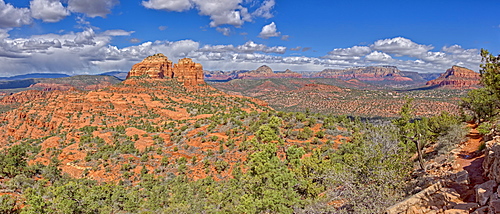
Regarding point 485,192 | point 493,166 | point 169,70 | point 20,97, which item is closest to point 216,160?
point 493,166

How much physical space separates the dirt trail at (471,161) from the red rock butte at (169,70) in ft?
340

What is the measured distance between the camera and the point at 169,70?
121938mm

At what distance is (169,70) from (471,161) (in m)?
120

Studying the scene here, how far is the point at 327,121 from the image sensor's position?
3844 centimetres

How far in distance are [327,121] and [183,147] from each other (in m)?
21.6

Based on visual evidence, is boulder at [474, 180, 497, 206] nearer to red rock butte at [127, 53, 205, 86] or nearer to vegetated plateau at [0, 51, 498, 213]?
vegetated plateau at [0, 51, 498, 213]

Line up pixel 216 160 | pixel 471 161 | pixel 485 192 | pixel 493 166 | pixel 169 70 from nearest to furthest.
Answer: pixel 485 192
pixel 493 166
pixel 471 161
pixel 216 160
pixel 169 70

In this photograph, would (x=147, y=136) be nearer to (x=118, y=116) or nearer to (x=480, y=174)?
(x=118, y=116)

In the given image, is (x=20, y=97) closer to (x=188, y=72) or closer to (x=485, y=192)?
(x=188, y=72)

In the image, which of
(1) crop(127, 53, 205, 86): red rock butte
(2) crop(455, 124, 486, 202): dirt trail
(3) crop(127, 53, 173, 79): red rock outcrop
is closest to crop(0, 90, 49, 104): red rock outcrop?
(3) crop(127, 53, 173, 79): red rock outcrop

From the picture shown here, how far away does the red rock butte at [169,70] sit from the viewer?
4540 inches

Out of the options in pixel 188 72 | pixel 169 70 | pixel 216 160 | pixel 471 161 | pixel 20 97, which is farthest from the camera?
pixel 20 97

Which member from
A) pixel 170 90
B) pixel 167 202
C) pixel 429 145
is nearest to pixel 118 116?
pixel 170 90

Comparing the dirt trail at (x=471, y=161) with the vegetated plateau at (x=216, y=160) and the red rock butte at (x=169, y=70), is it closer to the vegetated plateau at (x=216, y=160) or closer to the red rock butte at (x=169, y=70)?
the vegetated plateau at (x=216, y=160)
